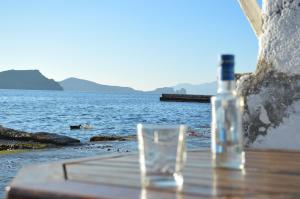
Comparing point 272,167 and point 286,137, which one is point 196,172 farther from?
point 286,137

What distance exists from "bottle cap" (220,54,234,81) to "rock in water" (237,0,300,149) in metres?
2.27

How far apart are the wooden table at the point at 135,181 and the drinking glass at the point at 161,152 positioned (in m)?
0.05

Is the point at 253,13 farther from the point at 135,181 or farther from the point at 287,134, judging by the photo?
the point at 135,181

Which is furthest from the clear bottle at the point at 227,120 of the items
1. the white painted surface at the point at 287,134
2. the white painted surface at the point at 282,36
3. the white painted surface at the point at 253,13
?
the white painted surface at the point at 253,13

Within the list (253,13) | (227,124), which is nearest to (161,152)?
(227,124)

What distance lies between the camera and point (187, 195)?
4.66ft

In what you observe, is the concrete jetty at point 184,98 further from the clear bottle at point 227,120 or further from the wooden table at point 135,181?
the clear bottle at point 227,120

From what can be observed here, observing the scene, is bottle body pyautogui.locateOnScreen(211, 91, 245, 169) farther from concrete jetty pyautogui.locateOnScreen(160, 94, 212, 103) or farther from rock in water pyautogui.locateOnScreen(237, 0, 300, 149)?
concrete jetty pyautogui.locateOnScreen(160, 94, 212, 103)

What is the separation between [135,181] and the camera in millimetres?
1655

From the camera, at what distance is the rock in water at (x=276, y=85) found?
3.97 m

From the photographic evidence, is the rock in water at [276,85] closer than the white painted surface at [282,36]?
Yes

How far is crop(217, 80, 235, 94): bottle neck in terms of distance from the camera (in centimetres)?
182

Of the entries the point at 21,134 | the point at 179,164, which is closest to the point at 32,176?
the point at 179,164

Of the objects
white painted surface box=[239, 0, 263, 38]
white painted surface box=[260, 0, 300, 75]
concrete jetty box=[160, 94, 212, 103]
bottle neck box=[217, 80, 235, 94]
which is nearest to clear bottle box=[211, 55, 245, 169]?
bottle neck box=[217, 80, 235, 94]
